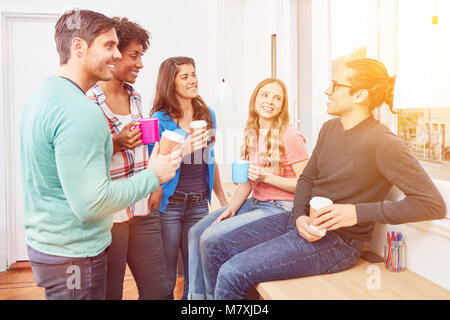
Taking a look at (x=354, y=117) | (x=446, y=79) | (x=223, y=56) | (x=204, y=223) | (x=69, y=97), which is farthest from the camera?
(x=223, y=56)

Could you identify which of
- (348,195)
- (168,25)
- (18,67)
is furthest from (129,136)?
(18,67)

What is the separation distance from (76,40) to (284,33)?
1.59 meters

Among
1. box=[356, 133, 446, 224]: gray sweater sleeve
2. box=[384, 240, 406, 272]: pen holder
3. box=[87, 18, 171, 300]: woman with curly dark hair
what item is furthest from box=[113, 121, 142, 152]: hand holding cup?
box=[384, 240, 406, 272]: pen holder

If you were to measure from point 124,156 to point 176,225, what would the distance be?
46cm

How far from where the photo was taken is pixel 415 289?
1.08 meters

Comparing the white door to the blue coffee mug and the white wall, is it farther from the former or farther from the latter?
the blue coffee mug

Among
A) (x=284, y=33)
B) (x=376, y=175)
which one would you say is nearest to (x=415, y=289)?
(x=376, y=175)

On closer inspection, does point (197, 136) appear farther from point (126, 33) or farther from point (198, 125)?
point (126, 33)

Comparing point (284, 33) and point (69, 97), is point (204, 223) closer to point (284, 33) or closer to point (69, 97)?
point (69, 97)

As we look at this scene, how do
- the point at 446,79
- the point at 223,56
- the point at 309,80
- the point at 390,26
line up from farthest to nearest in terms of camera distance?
the point at 223,56
the point at 309,80
the point at 390,26
the point at 446,79

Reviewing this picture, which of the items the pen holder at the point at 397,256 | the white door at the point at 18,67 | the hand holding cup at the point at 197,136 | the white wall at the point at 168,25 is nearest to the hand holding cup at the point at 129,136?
the hand holding cup at the point at 197,136

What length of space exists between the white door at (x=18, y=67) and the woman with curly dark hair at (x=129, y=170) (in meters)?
1.86

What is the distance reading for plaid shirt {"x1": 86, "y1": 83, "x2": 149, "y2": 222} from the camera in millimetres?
1295

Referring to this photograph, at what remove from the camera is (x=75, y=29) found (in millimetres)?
935
